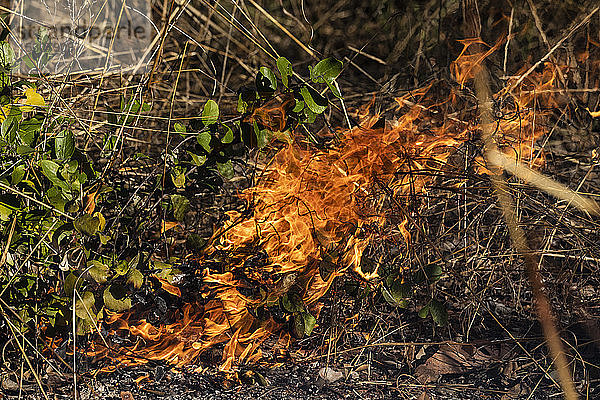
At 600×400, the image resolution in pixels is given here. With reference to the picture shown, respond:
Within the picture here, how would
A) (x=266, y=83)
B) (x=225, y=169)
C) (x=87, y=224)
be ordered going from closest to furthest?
(x=87, y=224) → (x=266, y=83) → (x=225, y=169)

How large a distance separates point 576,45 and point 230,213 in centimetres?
224

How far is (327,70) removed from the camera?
1.73m

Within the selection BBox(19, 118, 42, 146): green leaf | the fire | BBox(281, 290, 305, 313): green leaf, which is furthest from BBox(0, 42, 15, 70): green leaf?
BBox(281, 290, 305, 313): green leaf

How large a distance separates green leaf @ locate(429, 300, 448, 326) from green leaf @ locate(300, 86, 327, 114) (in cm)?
57

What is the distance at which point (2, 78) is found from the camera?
5.85 ft

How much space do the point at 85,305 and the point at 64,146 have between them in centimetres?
38

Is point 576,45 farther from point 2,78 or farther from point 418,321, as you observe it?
point 2,78

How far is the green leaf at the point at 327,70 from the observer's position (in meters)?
1.72

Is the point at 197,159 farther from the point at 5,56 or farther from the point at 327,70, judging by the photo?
the point at 5,56

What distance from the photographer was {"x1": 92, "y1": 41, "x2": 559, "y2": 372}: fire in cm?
185

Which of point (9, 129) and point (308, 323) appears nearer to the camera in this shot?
point (9, 129)

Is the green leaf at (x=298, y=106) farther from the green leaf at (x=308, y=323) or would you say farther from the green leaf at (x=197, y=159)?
the green leaf at (x=308, y=323)

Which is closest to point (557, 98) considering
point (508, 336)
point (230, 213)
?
point (508, 336)

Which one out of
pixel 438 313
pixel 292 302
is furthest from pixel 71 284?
pixel 438 313
